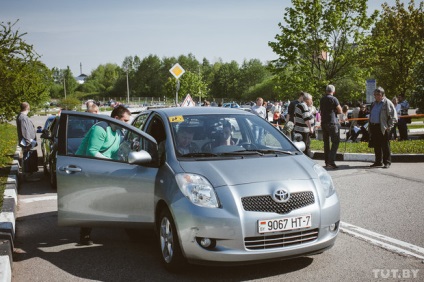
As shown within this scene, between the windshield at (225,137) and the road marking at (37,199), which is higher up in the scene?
the windshield at (225,137)

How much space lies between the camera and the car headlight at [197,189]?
402 cm

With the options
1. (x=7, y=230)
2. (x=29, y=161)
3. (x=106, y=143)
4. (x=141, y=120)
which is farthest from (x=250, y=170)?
(x=29, y=161)

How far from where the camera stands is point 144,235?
5703 mm

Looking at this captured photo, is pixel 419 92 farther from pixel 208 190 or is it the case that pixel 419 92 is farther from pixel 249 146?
pixel 208 190

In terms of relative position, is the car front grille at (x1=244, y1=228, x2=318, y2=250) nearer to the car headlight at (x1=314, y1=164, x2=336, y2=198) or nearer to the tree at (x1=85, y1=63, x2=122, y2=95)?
the car headlight at (x1=314, y1=164, x2=336, y2=198)

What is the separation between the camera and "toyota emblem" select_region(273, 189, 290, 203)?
157 inches

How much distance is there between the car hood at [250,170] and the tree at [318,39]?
64.1 ft

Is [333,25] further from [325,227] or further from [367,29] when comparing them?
[325,227]

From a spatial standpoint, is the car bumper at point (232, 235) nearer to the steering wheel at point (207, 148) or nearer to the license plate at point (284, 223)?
the license plate at point (284, 223)

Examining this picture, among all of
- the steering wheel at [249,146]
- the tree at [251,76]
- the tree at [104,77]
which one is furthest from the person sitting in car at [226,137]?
the tree at [104,77]

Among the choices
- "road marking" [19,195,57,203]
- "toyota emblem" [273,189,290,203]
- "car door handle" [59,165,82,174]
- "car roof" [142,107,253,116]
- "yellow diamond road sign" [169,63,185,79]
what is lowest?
"road marking" [19,195,57,203]

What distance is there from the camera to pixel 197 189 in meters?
4.10

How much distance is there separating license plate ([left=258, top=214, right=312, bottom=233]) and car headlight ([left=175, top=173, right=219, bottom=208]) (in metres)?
0.44

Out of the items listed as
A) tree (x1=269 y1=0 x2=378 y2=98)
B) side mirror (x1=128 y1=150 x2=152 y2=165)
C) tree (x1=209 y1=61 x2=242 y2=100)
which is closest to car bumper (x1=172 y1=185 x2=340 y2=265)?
side mirror (x1=128 y1=150 x2=152 y2=165)
